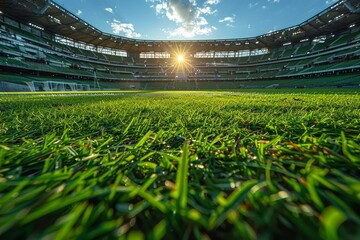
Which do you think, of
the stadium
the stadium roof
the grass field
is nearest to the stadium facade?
the stadium roof

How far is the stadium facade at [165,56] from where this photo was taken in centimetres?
2650

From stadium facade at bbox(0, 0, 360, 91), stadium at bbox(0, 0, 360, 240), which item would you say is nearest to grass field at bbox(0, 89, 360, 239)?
stadium at bbox(0, 0, 360, 240)

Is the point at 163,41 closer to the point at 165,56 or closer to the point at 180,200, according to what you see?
the point at 165,56

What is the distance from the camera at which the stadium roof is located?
86.9ft

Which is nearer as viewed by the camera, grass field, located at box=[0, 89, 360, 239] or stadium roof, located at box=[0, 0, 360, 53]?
grass field, located at box=[0, 89, 360, 239]

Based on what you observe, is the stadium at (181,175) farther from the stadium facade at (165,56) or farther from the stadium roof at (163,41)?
the stadium roof at (163,41)

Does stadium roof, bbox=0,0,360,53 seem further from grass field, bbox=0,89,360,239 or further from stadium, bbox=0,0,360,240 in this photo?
grass field, bbox=0,89,360,239

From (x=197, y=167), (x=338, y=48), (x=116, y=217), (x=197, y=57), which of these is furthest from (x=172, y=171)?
(x=197, y=57)

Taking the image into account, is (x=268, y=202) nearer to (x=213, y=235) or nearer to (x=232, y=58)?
(x=213, y=235)

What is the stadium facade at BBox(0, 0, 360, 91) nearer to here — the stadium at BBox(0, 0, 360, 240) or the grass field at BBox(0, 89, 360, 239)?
the stadium at BBox(0, 0, 360, 240)

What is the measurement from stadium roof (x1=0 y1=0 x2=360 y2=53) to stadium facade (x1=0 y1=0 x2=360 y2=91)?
0.41ft

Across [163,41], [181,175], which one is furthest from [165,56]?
[181,175]

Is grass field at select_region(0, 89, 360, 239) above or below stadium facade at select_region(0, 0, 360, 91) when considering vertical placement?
below

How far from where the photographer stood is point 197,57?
4950 centimetres
